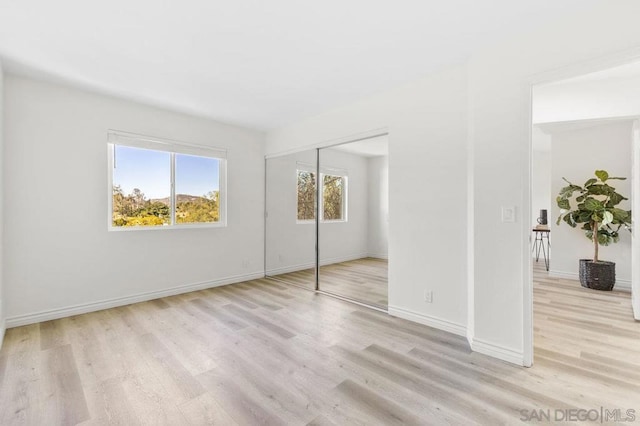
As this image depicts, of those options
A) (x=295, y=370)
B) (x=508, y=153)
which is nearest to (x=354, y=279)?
(x=295, y=370)

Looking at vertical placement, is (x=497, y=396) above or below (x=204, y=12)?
below

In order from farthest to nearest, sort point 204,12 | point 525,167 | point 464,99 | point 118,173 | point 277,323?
point 118,173, point 277,323, point 464,99, point 525,167, point 204,12

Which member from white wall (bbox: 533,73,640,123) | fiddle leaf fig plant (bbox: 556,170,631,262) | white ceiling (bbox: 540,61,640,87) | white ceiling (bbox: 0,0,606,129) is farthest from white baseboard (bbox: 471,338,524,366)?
fiddle leaf fig plant (bbox: 556,170,631,262)

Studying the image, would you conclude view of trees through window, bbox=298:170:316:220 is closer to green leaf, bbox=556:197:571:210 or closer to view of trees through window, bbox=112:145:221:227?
view of trees through window, bbox=112:145:221:227

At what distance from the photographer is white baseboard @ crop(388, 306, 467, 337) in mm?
2742

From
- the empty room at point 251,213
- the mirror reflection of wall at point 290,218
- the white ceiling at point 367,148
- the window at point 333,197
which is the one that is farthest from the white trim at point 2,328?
the white ceiling at point 367,148

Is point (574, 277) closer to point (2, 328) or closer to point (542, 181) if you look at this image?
point (542, 181)

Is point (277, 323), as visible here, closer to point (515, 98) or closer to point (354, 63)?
point (354, 63)

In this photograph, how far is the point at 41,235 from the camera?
3070 millimetres

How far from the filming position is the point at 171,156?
4062mm

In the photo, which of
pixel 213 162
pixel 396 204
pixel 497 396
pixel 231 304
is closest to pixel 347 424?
pixel 497 396

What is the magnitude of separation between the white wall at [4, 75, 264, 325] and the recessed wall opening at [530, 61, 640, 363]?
14.0 feet

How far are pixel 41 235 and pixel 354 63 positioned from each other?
12.1 ft

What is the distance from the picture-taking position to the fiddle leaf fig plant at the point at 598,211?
4.18m
